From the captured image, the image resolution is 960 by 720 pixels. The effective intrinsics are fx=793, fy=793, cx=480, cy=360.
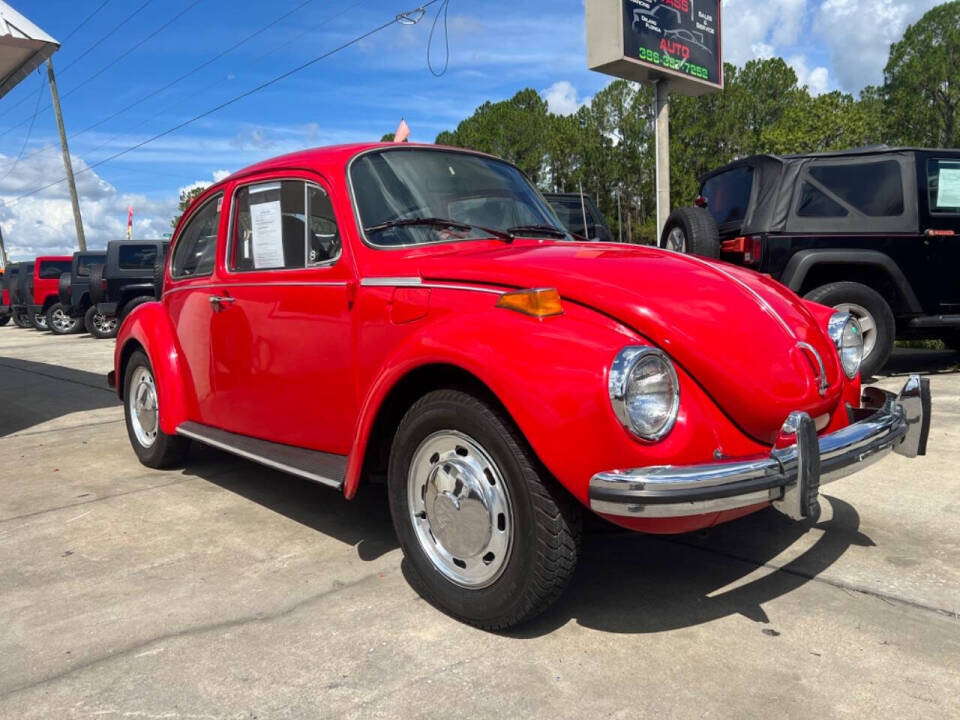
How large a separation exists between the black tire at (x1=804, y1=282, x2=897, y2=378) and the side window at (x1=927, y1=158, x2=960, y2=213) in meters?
1.08

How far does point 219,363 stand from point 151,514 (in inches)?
34.0

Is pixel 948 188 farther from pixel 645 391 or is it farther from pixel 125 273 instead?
pixel 125 273

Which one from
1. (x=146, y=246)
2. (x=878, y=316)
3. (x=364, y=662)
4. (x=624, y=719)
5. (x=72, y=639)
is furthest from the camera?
(x=146, y=246)

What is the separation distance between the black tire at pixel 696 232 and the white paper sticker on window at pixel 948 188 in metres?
2.16

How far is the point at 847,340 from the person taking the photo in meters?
3.31

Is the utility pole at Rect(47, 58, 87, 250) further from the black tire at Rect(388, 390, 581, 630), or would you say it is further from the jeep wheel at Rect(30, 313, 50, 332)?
the black tire at Rect(388, 390, 581, 630)

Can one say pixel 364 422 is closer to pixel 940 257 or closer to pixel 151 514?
pixel 151 514

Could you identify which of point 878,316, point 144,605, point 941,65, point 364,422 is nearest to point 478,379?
point 364,422

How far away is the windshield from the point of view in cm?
344

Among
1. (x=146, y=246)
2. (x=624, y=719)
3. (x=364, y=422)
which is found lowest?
(x=624, y=719)

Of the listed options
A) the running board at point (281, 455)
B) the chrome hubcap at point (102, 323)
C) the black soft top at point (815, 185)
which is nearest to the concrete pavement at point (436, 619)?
the running board at point (281, 455)

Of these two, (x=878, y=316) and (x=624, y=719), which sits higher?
(x=878, y=316)

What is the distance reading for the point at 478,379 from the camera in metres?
2.64

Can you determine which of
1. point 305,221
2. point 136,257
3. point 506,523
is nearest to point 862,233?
point 305,221
